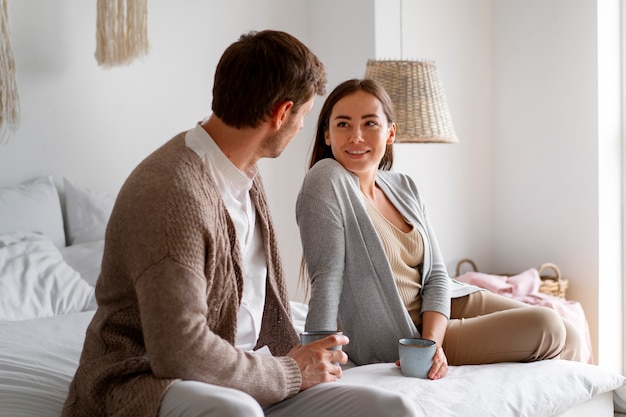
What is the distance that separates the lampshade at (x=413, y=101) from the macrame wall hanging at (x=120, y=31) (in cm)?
91

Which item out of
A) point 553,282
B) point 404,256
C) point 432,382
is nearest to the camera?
point 432,382

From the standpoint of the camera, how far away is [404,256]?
6.75 feet

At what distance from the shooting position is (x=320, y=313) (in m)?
1.87

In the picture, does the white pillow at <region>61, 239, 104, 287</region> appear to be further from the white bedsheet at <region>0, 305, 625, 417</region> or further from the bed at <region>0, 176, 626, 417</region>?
the white bedsheet at <region>0, 305, 625, 417</region>

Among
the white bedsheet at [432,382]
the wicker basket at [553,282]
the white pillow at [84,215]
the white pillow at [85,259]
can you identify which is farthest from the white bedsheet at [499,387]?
the wicker basket at [553,282]

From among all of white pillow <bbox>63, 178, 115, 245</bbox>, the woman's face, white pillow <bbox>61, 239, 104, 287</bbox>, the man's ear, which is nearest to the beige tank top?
the woman's face

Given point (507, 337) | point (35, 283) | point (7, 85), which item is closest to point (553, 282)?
point (507, 337)

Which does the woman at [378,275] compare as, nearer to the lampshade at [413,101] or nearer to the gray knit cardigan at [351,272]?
the gray knit cardigan at [351,272]

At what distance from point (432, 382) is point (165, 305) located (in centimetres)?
75

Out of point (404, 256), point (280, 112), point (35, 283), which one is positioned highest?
point (280, 112)

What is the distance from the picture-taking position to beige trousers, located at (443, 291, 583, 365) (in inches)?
77.2

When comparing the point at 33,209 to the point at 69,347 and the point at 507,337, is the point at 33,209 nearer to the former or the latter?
the point at 69,347

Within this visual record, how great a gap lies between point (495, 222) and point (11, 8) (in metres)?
2.53

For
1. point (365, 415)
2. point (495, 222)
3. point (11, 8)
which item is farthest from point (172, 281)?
point (495, 222)
